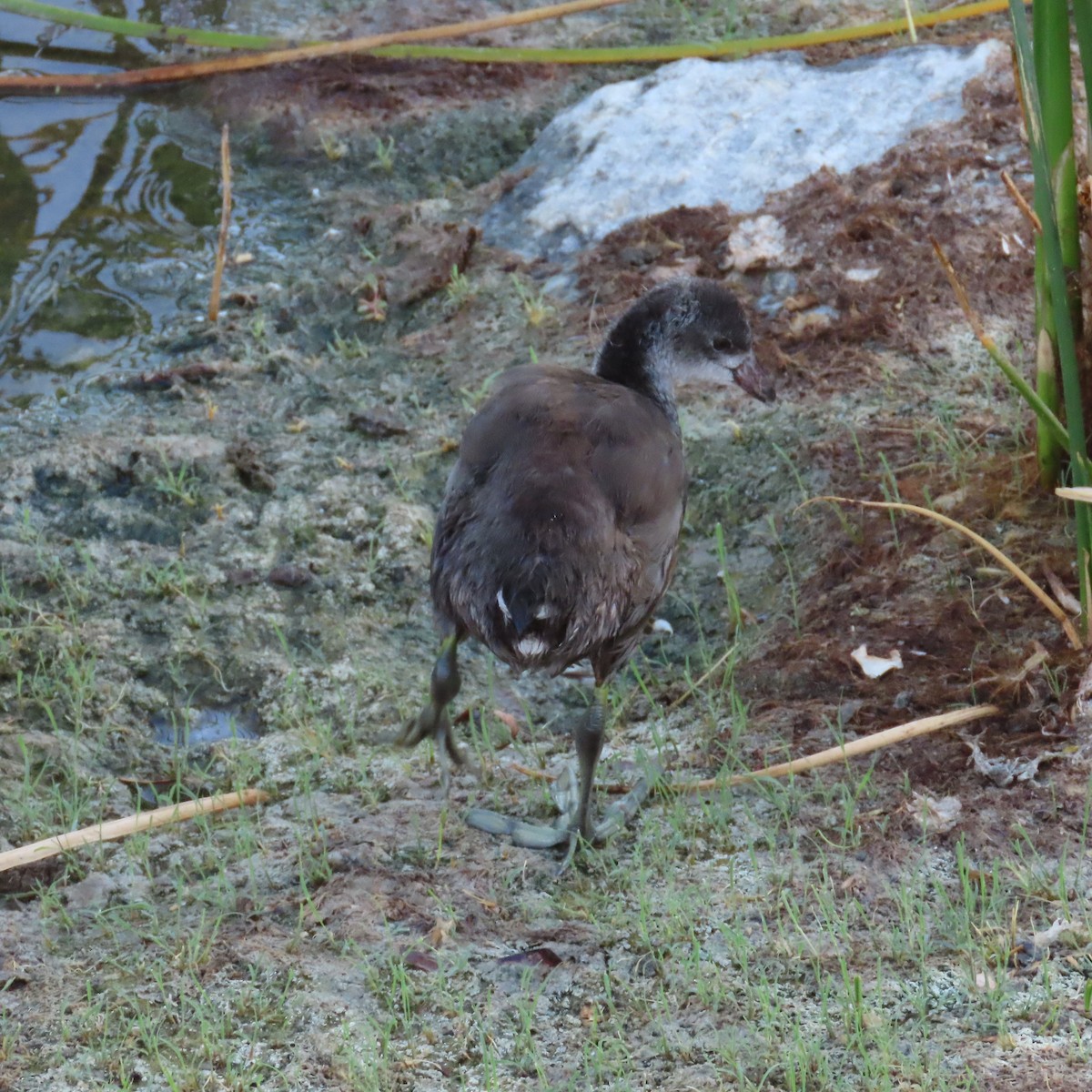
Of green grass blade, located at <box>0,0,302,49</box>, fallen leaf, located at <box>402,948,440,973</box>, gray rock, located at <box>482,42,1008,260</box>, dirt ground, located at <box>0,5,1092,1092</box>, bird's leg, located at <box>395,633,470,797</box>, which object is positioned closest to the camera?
dirt ground, located at <box>0,5,1092,1092</box>

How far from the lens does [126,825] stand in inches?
138

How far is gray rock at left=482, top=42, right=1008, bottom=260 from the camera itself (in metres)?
5.96

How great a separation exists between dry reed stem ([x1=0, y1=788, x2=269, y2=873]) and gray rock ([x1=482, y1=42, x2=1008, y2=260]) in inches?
122

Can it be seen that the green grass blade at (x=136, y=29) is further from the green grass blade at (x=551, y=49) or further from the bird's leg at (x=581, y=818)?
the bird's leg at (x=581, y=818)

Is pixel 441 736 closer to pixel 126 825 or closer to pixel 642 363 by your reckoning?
pixel 126 825

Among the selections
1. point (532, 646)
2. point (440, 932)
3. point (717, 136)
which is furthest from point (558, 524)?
point (717, 136)

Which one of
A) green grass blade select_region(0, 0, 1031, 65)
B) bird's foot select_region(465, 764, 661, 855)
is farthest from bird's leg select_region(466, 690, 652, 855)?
green grass blade select_region(0, 0, 1031, 65)

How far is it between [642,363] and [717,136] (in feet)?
7.44

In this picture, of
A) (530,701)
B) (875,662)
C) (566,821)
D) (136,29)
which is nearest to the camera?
(566,821)

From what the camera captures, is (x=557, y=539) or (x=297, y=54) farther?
(x=297, y=54)

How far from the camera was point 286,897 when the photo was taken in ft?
10.8

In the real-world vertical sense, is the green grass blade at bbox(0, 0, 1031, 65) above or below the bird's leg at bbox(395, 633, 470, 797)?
above

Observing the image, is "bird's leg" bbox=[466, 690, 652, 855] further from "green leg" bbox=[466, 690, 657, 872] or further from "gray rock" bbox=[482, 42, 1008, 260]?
"gray rock" bbox=[482, 42, 1008, 260]

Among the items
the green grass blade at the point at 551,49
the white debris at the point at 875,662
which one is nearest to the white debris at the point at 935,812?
the white debris at the point at 875,662
